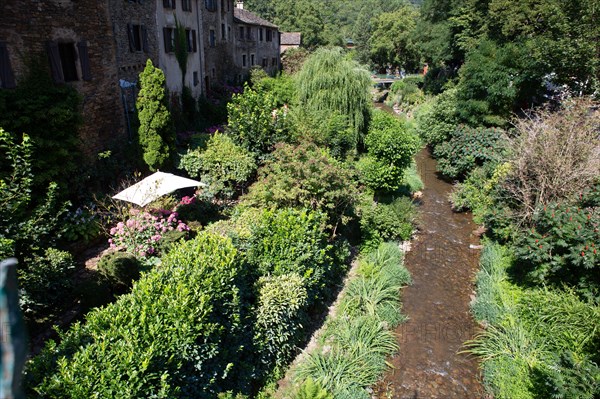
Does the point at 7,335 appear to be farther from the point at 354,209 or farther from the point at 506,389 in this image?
the point at 354,209

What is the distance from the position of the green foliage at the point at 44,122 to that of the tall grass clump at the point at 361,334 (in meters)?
10.0

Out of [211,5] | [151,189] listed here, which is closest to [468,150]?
[151,189]

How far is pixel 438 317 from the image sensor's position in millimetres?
12344

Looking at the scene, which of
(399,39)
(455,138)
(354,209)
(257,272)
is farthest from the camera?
(399,39)

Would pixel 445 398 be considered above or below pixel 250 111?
below

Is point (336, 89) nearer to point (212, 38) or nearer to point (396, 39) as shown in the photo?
point (212, 38)

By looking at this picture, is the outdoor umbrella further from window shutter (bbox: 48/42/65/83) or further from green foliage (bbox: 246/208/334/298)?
window shutter (bbox: 48/42/65/83)

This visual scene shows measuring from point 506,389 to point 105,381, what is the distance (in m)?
9.29

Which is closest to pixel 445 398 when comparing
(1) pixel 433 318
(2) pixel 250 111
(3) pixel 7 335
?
(1) pixel 433 318

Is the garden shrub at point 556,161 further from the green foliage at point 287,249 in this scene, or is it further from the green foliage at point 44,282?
the green foliage at point 44,282

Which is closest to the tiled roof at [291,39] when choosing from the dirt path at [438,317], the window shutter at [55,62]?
the dirt path at [438,317]

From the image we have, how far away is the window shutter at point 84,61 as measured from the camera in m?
13.9

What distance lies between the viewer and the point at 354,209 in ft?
50.5

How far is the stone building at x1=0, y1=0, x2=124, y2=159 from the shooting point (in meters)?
11.5
